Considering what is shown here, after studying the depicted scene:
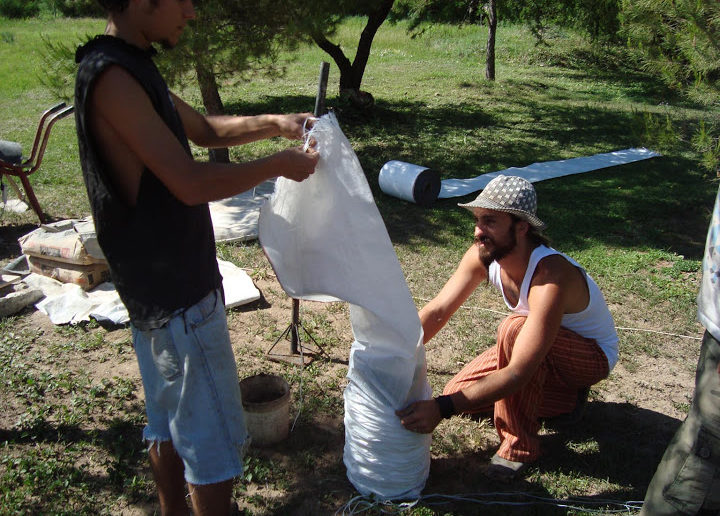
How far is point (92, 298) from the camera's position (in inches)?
150

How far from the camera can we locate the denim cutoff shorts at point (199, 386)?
157 centimetres

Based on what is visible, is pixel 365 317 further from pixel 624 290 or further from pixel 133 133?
pixel 624 290

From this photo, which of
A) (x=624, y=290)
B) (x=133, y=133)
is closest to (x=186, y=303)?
(x=133, y=133)

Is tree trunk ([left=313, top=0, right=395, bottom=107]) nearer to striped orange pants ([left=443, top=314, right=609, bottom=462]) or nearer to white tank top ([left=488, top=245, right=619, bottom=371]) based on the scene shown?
white tank top ([left=488, top=245, right=619, bottom=371])

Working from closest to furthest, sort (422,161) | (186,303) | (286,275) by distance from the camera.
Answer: (186,303)
(286,275)
(422,161)

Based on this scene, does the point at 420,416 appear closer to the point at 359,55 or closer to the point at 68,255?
the point at 68,255

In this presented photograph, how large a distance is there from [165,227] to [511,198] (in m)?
1.31

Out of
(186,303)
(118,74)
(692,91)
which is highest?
(118,74)

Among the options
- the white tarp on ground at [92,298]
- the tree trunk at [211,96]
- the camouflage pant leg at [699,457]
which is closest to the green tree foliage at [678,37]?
the camouflage pant leg at [699,457]

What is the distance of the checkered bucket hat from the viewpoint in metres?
2.26

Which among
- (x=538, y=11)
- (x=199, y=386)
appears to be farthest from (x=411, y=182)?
(x=538, y=11)

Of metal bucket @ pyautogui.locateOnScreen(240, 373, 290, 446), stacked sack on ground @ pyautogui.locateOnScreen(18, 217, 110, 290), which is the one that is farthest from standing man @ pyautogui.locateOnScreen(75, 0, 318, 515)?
stacked sack on ground @ pyautogui.locateOnScreen(18, 217, 110, 290)

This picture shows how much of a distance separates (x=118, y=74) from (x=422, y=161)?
5.97 m

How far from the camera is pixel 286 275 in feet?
7.02
